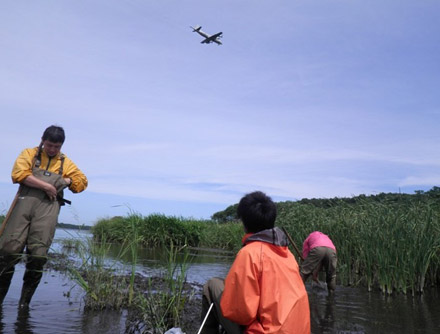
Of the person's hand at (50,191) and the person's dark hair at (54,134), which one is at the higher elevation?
the person's dark hair at (54,134)

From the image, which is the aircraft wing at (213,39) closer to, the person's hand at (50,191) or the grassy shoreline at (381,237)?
the grassy shoreline at (381,237)

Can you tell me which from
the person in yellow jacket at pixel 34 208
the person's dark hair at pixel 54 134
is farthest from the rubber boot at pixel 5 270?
the person's dark hair at pixel 54 134

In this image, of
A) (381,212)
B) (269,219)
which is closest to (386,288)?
(381,212)

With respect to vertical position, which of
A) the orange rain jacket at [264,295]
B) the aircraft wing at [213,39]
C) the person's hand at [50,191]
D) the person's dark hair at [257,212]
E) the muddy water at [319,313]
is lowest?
the muddy water at [319,313]

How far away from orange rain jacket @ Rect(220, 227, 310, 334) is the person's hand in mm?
2771

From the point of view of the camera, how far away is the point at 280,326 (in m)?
2.41

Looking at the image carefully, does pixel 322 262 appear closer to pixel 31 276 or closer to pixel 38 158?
pixel 31 276

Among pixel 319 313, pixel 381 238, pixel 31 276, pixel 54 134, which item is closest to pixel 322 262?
pixel 381 238

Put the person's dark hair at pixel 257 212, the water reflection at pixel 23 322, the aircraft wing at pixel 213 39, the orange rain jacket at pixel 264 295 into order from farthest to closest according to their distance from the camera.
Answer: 1. the aircraft wing at pixel 213 39
2. the water reflection at pixel 23 322
3. the person's dark hair at pixel 257 212
4. the orange rain jacket at pixel 264 295

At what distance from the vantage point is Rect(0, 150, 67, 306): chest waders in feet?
14.4

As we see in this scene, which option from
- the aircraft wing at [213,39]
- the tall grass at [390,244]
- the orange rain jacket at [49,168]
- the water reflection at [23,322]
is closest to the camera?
the water reflection at [23,322]

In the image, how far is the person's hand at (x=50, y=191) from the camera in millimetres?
4438

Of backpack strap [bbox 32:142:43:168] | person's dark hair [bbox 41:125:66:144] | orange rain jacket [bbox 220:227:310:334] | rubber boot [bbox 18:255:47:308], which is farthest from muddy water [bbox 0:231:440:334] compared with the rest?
orange rain jacket [bbox 220:227:310:334]

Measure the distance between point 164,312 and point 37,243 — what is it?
1.67 meters
